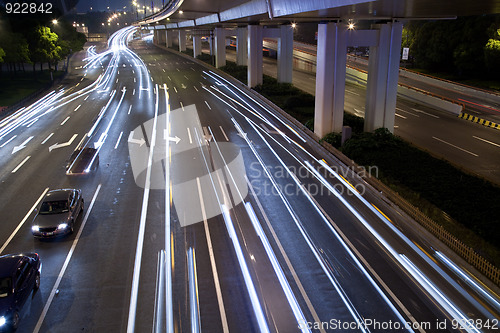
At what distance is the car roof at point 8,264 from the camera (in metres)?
11.2

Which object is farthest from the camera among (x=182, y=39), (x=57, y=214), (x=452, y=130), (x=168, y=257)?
(x=182, y=39)

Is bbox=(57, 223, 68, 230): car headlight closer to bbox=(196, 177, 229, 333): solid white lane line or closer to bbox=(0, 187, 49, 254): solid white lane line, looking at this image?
bbox=(0, 187, 49, 254): solid white lane line

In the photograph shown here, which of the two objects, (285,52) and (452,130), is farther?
(285,52)

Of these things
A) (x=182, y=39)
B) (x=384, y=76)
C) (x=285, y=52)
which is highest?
(x=182, y=39)

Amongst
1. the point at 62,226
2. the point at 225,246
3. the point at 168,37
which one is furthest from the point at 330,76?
the point at 168,37

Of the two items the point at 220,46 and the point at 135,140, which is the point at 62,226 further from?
the point at 220,46

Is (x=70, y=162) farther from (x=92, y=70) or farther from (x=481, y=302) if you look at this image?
(x=92, y=70)

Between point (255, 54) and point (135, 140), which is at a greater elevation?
point (255, 54)

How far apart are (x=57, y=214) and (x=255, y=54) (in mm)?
32675

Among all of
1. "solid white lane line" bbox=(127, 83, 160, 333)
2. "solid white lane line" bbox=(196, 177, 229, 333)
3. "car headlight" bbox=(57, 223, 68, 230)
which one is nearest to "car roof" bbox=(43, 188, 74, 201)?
"car headlight" bbox=(57, 223, 68, 230)

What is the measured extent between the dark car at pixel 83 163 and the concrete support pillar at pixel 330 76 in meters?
13.8

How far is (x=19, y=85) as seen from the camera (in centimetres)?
5341

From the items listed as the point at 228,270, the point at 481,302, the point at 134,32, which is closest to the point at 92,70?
the point at 228,270

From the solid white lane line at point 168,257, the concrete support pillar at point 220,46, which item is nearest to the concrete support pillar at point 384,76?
the solid white lane line at point 168,257
